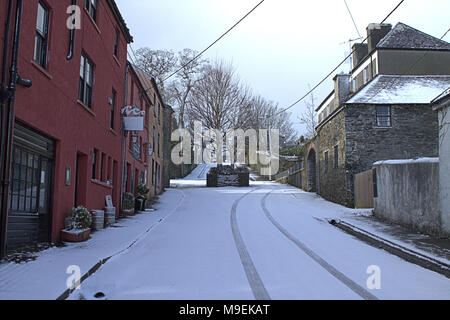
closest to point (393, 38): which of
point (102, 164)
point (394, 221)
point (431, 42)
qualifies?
point (431, 42)

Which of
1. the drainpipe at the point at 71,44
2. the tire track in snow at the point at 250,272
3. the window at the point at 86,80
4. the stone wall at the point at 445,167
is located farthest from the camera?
the window at the point at 86,80

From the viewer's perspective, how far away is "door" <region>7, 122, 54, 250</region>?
7.88 meters

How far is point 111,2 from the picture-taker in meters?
14.1

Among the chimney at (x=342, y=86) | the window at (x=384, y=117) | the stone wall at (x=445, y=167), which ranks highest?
the chimney at (x=342, y=86)

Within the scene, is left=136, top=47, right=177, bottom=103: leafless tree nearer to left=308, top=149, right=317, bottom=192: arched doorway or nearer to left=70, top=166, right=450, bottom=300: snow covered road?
left=308, top=149, right=317, bottom=192: arched doorway

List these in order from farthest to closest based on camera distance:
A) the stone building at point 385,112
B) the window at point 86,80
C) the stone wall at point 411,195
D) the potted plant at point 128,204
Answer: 1. the stone building at point 385,112
2. the potted plant at point 128,204
3. the window at point 86,80
4. the stone wall at point 411,195

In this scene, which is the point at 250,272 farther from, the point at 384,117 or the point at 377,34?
the point at 377,34

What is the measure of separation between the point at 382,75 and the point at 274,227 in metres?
16.4

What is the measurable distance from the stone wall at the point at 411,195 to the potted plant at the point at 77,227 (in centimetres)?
948

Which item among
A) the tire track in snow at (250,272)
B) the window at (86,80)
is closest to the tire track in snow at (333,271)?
the tire track in snow at (250,272)

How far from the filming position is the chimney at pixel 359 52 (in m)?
29.2

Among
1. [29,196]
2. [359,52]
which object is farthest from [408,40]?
[29,196]

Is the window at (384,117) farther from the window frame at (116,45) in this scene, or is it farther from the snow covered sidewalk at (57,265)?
the snow covered sidewalk at (57,265)

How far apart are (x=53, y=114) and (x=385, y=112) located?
18.3 metres
